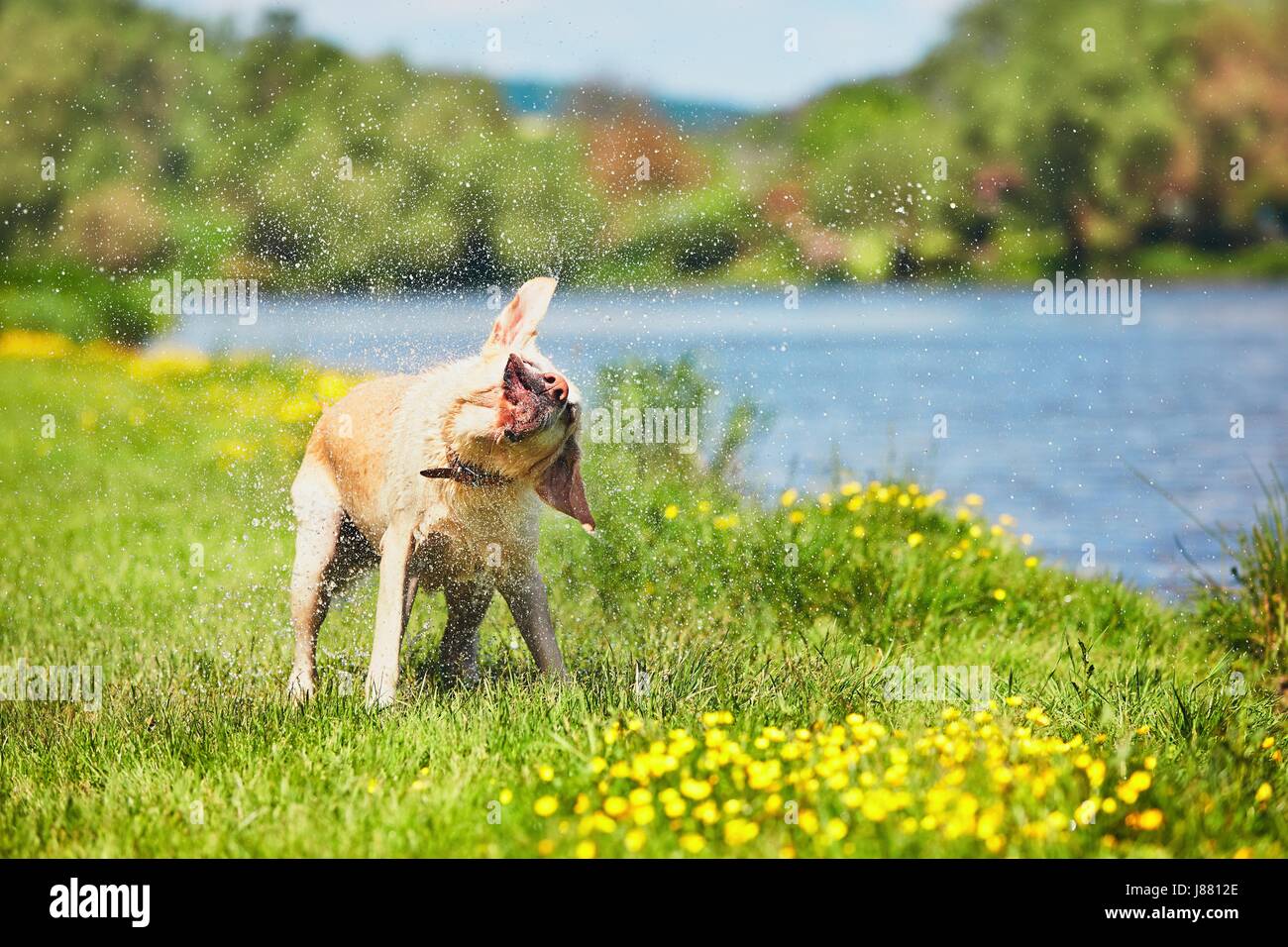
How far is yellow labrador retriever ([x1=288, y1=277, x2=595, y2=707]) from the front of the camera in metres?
5.14

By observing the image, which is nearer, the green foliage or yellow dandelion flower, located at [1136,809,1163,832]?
yellow dandelion flower, located at [1136,809,1163,832]

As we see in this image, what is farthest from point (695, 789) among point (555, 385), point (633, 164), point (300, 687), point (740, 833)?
point (633, 164)

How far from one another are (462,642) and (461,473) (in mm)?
1160

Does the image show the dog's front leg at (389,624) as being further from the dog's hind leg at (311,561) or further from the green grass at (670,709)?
the dog's hind leg at (311,561)

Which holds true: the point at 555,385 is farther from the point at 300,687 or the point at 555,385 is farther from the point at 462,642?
the point at 300,687

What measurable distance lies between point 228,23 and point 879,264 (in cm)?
1798

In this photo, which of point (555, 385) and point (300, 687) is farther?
point (300, 687)

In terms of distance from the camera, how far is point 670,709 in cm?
544

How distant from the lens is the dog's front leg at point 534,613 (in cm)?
557

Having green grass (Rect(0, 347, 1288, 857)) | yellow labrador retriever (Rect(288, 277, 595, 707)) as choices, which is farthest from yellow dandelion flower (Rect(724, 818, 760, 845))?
yellow labrador retriever (Rect(288, 277, 595, 707))

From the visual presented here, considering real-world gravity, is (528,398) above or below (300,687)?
above

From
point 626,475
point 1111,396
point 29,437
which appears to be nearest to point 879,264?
point 1111,396

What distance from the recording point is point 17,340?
2047cm

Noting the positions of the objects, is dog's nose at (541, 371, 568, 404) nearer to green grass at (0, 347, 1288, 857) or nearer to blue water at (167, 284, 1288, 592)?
blue water at (167, 284, 1288, 592)
